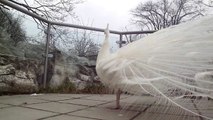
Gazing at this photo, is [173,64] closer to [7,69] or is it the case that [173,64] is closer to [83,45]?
[7,69]

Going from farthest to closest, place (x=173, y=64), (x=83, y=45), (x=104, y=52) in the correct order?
(x=83, y=45) < (x=104, y=52) < (x=173, y=64)

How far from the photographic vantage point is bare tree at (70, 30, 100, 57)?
21.4 ft

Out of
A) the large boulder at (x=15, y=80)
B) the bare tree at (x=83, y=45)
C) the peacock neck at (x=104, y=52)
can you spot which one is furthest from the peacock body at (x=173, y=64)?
the bare tree at (x=83, y=45)

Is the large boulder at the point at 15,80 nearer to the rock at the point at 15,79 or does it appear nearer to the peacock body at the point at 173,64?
the rock at the point at 15,79

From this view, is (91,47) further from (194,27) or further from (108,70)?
(194,27)

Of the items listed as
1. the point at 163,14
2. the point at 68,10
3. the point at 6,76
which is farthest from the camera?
the point at 163,14

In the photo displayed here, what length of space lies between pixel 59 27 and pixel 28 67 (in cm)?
146

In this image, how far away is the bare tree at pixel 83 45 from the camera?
6514mm

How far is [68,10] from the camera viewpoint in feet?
35.9

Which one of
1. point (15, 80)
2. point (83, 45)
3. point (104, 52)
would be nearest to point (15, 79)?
point (15, 80)

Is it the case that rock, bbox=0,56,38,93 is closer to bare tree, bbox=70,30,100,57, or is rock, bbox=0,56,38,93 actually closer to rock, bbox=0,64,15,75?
rock, bbox=0,64,15,75

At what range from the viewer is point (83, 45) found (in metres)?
6.94

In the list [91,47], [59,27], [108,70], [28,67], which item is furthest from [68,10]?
[108,70]

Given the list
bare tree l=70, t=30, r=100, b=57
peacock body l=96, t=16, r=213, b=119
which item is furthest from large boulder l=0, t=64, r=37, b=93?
peacock body l=96, t=16, r=213, b=119
